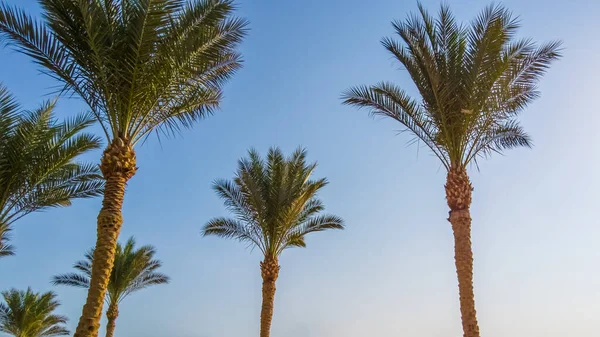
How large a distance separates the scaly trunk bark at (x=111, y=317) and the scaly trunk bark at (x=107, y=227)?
19282 mm

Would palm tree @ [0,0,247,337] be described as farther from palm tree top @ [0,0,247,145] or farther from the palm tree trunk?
the palm tree trunk

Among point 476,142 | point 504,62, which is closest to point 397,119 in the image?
point 476,142

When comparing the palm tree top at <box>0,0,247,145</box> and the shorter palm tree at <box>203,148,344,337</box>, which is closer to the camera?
the palm tree top at <box>0,0,247,145</box>

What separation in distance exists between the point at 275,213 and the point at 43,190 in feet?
26.7

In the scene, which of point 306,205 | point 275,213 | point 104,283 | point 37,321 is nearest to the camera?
point 104,283

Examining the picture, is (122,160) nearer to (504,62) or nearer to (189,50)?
(189,50)

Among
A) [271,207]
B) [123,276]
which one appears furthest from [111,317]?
[271,207]

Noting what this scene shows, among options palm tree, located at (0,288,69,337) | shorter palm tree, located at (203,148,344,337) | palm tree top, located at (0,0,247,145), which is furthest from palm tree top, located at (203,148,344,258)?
palm tree, located at (0,288,69,337)

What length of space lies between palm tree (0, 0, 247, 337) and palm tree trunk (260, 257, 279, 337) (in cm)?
1010

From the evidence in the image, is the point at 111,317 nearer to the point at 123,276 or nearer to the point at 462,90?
the point at 123,276

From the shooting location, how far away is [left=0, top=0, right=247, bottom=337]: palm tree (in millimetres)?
10188

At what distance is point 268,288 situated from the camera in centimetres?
2094

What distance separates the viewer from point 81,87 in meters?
11.2

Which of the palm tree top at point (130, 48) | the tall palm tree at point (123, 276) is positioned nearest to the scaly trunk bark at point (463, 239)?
the palm tree top at point (130, 48)
